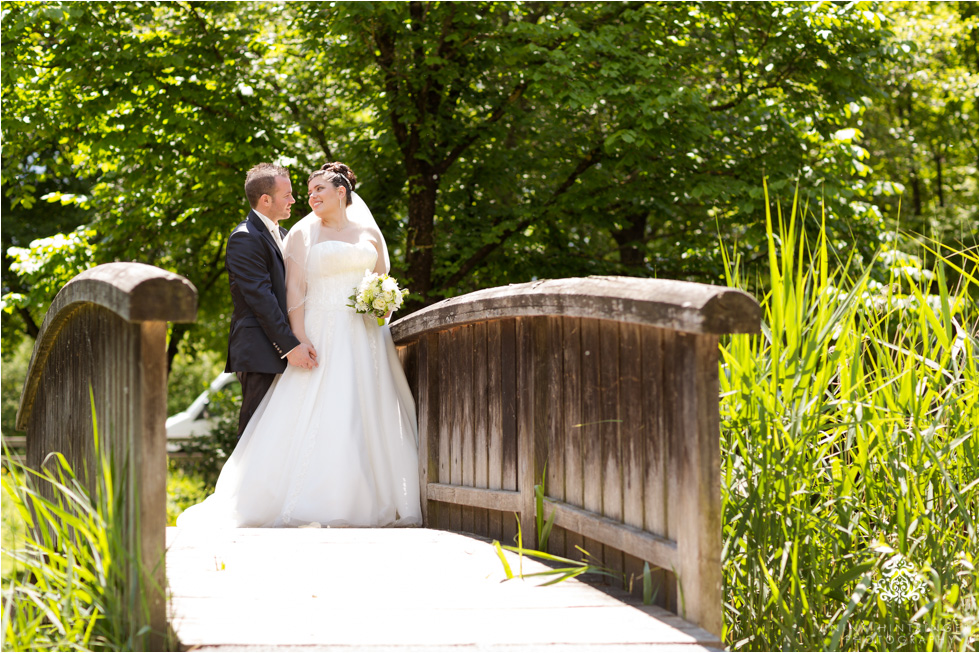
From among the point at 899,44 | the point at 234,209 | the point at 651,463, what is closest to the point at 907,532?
the point at 651,463

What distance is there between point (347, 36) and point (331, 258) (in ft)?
13.7

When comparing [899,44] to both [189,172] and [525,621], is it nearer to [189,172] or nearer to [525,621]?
[189,172]

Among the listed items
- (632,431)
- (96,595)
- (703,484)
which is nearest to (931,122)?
(632,431)

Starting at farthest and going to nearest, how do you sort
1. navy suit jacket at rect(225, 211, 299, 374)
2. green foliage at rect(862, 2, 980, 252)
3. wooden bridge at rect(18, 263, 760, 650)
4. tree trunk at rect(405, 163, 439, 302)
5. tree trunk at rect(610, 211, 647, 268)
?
green foliage at rect(862, 2, 980, 252) < tree trunk at rect(610, 211, 647, 268) < tree trunk at rect(405, 163, 439, 302) < navy suit jacket at rect(225, 211, 299, 374) < wooden bridge at rect(18, 263, 760, 650)

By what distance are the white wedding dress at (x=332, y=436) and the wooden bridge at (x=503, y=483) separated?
65 cm

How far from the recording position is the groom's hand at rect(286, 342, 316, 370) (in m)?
4.76

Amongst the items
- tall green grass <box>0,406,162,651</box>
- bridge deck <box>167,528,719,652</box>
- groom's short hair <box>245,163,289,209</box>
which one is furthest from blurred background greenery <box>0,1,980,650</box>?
tall green grass <box>0,406,162,651</box>

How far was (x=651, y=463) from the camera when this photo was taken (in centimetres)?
279

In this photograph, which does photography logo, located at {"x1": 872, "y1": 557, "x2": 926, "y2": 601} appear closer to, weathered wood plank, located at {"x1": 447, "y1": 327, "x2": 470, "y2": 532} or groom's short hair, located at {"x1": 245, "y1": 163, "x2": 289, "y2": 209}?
weathered wood plank, located at {"x1": 447, "y1": 327, "x2": 470, "y2": 532}

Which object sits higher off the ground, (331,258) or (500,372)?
(331,258)

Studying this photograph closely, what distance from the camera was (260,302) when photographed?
4719mm

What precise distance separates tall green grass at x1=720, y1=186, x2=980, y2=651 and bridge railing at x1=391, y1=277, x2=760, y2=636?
277 millimetres

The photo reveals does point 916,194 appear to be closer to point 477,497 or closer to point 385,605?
point 477,497

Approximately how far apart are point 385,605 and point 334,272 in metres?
2.59
